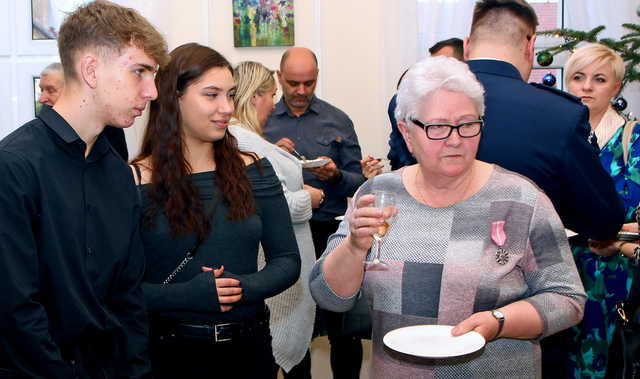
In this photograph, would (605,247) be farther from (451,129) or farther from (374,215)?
(374,215)

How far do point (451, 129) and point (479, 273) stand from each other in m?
0.37

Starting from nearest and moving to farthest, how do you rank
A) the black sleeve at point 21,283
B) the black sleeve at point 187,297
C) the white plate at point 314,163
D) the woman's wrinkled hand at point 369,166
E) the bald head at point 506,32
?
the black sleeve at point 21,283, the black sleeve at point 187,297, the bald head at point 506,32, the white plate at point 314,163, the woman's wrinkled hand at point 369,166

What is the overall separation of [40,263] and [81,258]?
0.33 ft

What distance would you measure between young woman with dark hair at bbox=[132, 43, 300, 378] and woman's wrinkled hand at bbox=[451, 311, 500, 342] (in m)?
0.82

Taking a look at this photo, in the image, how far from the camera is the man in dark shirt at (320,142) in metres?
4.34

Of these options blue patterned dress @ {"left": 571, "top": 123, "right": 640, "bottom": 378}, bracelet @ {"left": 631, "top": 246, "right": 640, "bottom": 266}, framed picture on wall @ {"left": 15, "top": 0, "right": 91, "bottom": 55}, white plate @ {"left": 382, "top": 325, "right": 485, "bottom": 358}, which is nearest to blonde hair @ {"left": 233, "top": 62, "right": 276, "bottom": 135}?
blue patterned dress @ {"left": 571, "top": 123, "right": 640, "bottom": 378}

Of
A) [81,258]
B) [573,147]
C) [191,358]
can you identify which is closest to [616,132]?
[573,147]

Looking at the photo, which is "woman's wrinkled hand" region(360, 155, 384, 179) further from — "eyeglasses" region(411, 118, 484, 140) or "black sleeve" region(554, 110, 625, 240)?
"eyeglasses" region(411, 118, 484, 140)

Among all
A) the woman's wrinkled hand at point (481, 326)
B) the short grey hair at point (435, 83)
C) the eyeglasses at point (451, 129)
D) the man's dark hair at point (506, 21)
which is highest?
the man's dark hair at point (506, 21)

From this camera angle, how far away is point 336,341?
4.32 m

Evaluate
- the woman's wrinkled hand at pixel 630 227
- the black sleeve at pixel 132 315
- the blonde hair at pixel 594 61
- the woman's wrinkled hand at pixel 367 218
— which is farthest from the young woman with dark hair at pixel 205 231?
the blonde hair at pixel 594 61

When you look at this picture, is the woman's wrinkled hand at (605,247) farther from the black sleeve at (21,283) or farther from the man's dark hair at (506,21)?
the black sleeve at (21,283)

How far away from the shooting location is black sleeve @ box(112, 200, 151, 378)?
81.0 inches

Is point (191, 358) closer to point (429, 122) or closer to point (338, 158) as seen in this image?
point (429, 122)
